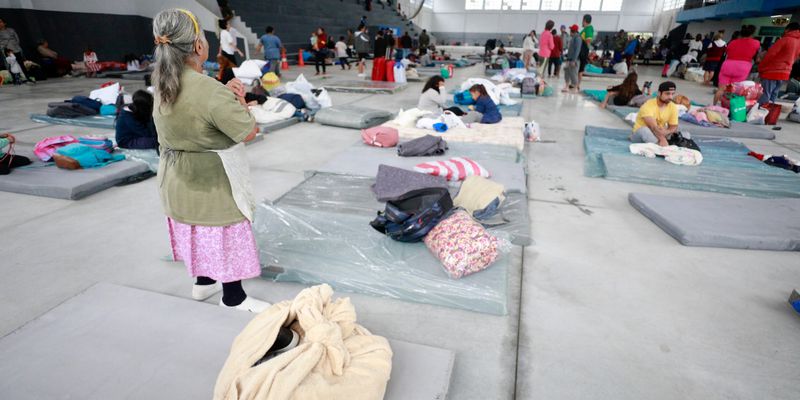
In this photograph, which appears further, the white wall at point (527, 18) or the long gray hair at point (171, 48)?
the white wall at point (527, 18)

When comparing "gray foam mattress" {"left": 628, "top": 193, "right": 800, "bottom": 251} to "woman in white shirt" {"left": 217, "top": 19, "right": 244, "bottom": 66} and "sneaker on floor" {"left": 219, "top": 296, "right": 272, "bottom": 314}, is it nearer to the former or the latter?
"sneaker on floor" {"left": 219, "top": 296, "right": 272, "bottom": 314}

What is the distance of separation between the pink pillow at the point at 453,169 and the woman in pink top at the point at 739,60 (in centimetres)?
751

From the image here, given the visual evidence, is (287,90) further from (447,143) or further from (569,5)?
(569,5)

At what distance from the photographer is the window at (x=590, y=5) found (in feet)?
107

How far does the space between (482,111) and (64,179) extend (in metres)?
5.51

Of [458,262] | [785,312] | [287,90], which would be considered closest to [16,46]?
[287,90]

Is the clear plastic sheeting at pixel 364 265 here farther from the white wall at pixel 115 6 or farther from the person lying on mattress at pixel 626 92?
the white wall at pixel 115 6

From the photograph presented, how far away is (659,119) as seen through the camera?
5582 mm

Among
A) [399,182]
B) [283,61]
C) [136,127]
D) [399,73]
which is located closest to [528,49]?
[399,73]

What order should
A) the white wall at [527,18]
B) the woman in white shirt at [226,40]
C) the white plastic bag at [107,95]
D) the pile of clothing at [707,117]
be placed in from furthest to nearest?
the white wall at [527,18] < the woman in white shirt at [226,40] < the pile of clothing at [707,117] < the white plastic bag at [107,95]

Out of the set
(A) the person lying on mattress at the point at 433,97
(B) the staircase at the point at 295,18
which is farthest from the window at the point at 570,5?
(A) the person lying on mattress at the point at 433,97

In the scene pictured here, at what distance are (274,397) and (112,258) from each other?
2281 millimetres

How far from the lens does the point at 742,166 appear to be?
16.5 feet

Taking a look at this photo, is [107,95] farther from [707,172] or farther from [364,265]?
[707,172]
